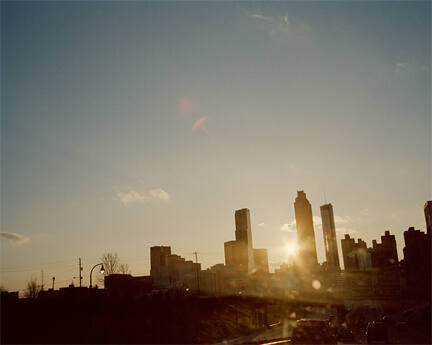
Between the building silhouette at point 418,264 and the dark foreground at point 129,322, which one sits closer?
the dark foreground at point 129,322

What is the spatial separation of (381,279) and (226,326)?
41802 millimetres

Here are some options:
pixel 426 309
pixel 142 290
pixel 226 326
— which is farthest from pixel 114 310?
pixel 426 309

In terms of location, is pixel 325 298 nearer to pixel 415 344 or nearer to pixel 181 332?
pixel 181 332

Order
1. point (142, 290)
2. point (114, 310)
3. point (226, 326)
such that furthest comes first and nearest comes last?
1. point (142, 290)
2. point (226, 326)
3. point (114, 310)

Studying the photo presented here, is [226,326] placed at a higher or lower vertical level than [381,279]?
lower

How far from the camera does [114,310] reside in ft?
168

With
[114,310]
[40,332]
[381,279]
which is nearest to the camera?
[40,332]

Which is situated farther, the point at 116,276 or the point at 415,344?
the point at 116,276

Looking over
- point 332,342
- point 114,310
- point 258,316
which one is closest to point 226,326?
point 258,316

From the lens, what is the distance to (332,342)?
24719mm

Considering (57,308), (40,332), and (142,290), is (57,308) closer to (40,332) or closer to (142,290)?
(40,332)

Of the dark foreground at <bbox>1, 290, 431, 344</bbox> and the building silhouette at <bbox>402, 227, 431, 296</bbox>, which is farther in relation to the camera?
the building silhouette at <bbox>402, 227, 431, 296</bbox>

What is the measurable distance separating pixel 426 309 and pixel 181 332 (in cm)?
7759

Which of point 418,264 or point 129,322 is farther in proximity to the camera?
point 418,264
